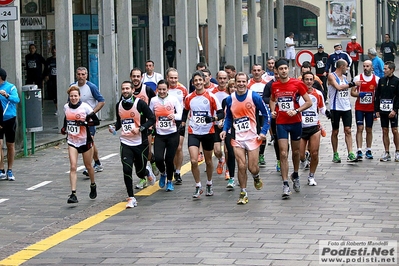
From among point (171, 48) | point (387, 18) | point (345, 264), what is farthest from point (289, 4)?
point (345, 264)

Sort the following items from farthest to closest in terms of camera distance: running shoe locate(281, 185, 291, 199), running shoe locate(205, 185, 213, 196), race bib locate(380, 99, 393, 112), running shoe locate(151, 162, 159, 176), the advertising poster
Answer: the advertising poster, race bib locate(380, 99, 393, 112), running shoe locate(151, 162, 159, 176), running shoe locate(205, 185, 213, 196), running shoe locate(281, 185, 291, 199)

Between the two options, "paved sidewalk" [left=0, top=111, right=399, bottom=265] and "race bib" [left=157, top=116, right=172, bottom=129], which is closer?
"paved sidewalk" [left=0, top=111, right=399, bottom=265]

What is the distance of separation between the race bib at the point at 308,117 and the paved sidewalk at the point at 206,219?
0.92 metres

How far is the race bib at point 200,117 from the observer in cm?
1367

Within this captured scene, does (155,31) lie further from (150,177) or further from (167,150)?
(167,150)

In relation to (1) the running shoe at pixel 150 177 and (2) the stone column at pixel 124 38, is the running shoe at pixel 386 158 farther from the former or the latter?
(2) the stone column at pixel 124 38

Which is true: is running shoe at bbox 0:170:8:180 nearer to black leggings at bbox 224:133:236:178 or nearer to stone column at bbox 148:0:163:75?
black leggings at bbox 224:133:236:178

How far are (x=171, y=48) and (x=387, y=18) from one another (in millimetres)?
33573

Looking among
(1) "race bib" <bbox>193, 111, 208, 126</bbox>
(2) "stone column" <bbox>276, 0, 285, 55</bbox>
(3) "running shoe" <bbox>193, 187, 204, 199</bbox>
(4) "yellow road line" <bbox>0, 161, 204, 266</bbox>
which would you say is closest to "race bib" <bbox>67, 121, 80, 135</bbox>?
(4) "yellow road line" <bbox>0, 161, 204, 266</bbox>

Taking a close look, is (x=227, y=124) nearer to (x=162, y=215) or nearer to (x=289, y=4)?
(x=162, y=215)

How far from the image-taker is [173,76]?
14742mm

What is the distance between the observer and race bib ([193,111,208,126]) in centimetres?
1367

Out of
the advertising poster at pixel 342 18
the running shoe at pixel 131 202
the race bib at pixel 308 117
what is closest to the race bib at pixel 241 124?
the running shoe at pixel 131 202

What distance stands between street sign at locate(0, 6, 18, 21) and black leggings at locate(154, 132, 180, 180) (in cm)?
357
